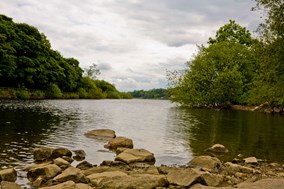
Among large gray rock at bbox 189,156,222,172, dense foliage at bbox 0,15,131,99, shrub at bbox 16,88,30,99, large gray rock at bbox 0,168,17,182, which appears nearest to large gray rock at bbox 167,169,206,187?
large gray rock at bbox 189,156,222,172

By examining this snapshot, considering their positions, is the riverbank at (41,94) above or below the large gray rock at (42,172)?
above

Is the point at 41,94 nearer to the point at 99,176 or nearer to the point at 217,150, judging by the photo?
the point at 217,150

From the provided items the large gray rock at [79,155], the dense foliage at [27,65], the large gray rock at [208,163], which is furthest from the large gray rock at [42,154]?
A: the dense foliage at [27,65]

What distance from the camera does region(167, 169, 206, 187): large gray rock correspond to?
15234 millimetres

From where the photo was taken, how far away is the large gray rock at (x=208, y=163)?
64.4 ft

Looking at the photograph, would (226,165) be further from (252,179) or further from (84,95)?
(84,95)

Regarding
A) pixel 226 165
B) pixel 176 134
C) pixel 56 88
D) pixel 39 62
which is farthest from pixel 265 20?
pixel 56 88

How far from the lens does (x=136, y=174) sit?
16.0m

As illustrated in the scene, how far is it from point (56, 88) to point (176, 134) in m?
81.3

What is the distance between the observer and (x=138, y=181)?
14.1 m

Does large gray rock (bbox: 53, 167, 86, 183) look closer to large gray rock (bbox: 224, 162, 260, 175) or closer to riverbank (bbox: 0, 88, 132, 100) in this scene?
large gray rock (bbox: 224, 162, 260, 175)

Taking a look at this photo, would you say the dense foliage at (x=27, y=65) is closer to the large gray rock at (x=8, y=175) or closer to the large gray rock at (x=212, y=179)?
the large gray rock at (x=8, y=175)

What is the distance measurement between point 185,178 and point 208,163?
5036 mm

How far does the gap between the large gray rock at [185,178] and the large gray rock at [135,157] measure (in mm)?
5206
